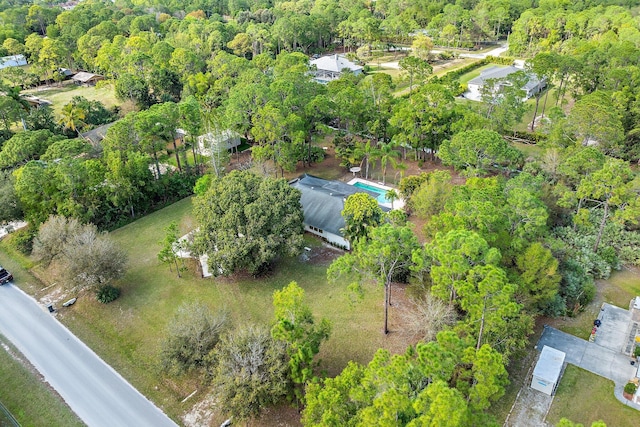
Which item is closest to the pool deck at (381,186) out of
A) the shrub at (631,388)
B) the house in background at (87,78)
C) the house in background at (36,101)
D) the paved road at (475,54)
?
the shrub at (631,388)

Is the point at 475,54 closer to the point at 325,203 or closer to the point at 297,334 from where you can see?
the point at 325,203

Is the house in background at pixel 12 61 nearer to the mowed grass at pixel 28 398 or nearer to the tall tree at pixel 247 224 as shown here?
the tall tree at pixel 247 224

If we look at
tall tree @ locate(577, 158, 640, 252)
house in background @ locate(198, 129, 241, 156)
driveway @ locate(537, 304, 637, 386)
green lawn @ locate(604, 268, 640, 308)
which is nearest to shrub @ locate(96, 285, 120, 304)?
house in background @ locate(198, 129, 241, 156)

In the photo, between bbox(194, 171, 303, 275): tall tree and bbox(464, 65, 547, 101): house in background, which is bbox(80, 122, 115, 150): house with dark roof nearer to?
bbox(194, 171, 303, 275): tall tree

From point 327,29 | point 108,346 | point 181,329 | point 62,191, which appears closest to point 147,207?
point 62,191

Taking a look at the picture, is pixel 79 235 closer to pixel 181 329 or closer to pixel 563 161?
pixel 181 329

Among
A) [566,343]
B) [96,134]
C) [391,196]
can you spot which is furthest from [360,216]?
[96,134]
